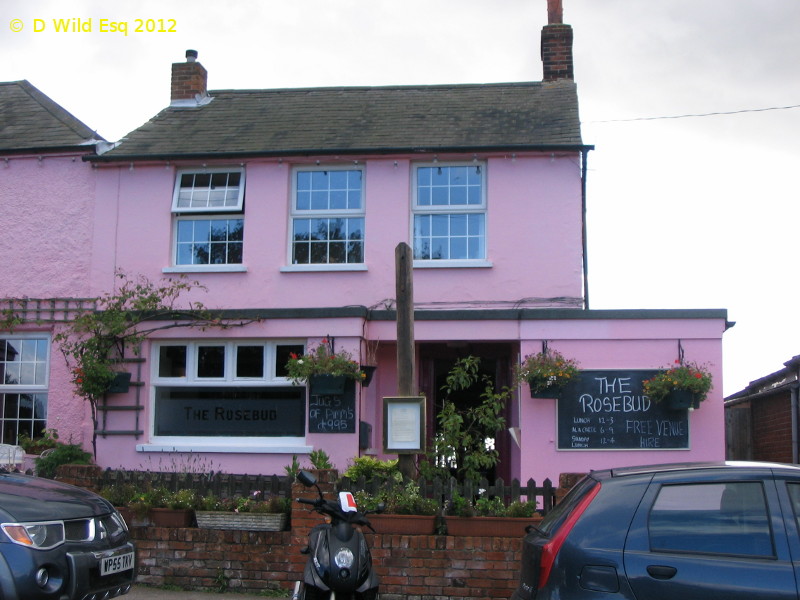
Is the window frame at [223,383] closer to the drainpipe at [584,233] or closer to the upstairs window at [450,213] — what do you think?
the upstairs window at [450,213]

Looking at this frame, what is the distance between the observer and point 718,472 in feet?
18.0

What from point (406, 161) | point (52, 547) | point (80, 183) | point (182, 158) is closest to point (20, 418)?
point (80, 183)

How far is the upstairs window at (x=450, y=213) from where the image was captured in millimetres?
12977

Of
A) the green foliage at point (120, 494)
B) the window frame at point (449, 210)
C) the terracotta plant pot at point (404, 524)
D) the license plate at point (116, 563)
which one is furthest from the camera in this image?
the window frame at point (449, 210)

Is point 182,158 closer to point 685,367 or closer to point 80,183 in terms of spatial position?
point 80,183

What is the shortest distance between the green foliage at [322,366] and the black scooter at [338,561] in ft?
16.4

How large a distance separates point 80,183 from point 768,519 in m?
11.2

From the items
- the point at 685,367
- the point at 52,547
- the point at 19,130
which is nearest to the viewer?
the point at 52,547

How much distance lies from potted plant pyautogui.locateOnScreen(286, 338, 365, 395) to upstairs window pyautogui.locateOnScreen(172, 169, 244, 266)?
2.32 m

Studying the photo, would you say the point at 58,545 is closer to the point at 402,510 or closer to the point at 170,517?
the point at 170,517

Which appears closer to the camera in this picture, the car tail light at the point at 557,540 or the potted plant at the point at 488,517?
the car tail light at the point at 557,540

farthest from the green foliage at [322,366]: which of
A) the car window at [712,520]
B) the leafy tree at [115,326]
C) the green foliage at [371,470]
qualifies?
the car window at [712,520]

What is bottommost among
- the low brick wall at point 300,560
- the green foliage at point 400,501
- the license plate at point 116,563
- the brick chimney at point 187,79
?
the low brick wall at point 300,560

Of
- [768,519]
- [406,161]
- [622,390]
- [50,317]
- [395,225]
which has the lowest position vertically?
[768,519]
